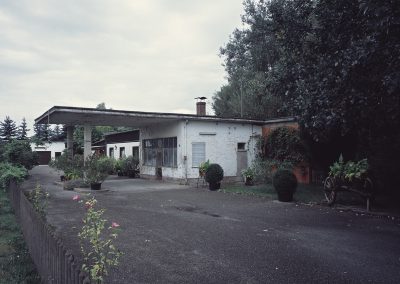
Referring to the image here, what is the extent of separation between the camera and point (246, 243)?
299 inches

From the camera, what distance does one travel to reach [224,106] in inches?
1758

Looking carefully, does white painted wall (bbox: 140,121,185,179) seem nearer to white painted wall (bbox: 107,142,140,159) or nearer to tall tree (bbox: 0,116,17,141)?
white painted wall (bbox: 107,142,140,159)

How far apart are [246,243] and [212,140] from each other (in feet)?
49.0

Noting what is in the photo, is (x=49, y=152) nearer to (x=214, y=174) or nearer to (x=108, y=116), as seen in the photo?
(x=108, y=116)

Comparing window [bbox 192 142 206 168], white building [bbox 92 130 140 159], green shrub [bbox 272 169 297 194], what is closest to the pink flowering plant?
green shrub [bbox 272 169 297 194]

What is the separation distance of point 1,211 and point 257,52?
31.1 m

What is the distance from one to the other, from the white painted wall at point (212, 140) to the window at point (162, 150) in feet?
1.28

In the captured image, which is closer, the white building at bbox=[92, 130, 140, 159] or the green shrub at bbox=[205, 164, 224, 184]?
the green shrub at bbox=[205, 164, 224, 184]

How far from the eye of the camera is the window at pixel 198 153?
21.8 metres

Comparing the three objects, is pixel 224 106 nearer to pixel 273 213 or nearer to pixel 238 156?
pixel 238 156

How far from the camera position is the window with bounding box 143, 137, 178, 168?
2270cm

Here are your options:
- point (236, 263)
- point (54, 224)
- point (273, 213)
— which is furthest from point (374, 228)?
point (54, 224)

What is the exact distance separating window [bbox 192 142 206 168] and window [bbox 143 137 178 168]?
1.35 m

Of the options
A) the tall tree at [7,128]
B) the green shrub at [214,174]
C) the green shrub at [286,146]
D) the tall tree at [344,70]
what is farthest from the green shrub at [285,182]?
the tall tree at [7,128]
